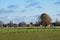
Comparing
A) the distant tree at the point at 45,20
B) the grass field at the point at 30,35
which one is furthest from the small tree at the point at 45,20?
the grass field at the point at 30,35

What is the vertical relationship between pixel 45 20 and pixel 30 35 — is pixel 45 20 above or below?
above

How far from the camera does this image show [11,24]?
497 feet

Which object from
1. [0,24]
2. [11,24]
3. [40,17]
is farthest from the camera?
[11,24]

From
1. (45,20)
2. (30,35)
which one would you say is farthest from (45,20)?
(30,35)

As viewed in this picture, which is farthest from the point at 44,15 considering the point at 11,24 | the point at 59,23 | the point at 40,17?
the point at 11,24

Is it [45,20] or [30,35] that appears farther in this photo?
[45,20]

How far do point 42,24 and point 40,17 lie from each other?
874 cm

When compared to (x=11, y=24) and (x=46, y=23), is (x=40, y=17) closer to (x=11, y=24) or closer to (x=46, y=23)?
(x=46, y=23)

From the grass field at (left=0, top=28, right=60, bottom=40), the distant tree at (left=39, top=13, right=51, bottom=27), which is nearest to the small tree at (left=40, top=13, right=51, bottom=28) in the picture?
the distant tree at (left=39, top=13, right=51, bottom=27)

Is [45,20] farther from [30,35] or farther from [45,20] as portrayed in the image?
[30,35]

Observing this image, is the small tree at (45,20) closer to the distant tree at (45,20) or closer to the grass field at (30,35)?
the distant tree at (45,20)

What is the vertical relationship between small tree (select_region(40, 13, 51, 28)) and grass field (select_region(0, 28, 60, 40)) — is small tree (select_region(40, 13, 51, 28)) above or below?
above

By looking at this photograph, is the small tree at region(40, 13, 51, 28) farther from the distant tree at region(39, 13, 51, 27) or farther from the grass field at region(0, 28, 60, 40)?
the grass field at region(0, 28, 60, 40)

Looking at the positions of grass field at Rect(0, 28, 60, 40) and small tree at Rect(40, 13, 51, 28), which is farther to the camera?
small tree at Rect(40, 13, 51, 28)
